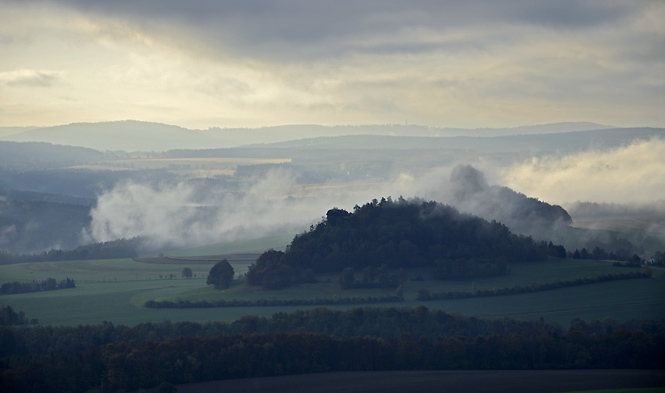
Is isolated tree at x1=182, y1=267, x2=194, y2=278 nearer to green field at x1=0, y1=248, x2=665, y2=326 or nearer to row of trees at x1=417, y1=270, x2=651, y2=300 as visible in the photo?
green field at x1=0, y1=248, x2=665, y2=326

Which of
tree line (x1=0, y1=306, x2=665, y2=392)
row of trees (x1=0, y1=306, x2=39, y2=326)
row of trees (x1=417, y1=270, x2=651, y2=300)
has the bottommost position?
tree line (x1=0, y1=306, x2=665, y2=392)

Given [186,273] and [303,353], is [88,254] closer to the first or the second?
[186,273]

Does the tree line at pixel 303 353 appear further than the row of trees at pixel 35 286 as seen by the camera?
No

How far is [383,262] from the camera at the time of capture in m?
119

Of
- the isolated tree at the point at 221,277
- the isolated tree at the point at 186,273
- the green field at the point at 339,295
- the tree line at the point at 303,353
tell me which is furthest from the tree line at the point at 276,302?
the isolated tree at the point at 186,273

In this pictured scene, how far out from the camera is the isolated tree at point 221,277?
378 feet

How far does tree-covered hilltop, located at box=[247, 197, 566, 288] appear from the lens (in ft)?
378

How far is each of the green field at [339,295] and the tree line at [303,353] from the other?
956 centimetres

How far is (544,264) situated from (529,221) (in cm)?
3410

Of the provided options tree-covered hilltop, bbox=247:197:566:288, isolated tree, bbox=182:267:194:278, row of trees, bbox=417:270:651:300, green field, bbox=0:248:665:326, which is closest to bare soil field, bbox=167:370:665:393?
green field, bbox=0:248:665:326

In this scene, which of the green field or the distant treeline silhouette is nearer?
the green field

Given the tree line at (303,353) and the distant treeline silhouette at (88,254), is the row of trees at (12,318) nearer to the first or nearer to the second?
the tree line at (303,353)

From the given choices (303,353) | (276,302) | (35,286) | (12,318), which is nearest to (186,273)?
(35,286)

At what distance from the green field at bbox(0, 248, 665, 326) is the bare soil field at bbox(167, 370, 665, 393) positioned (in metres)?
20.3
